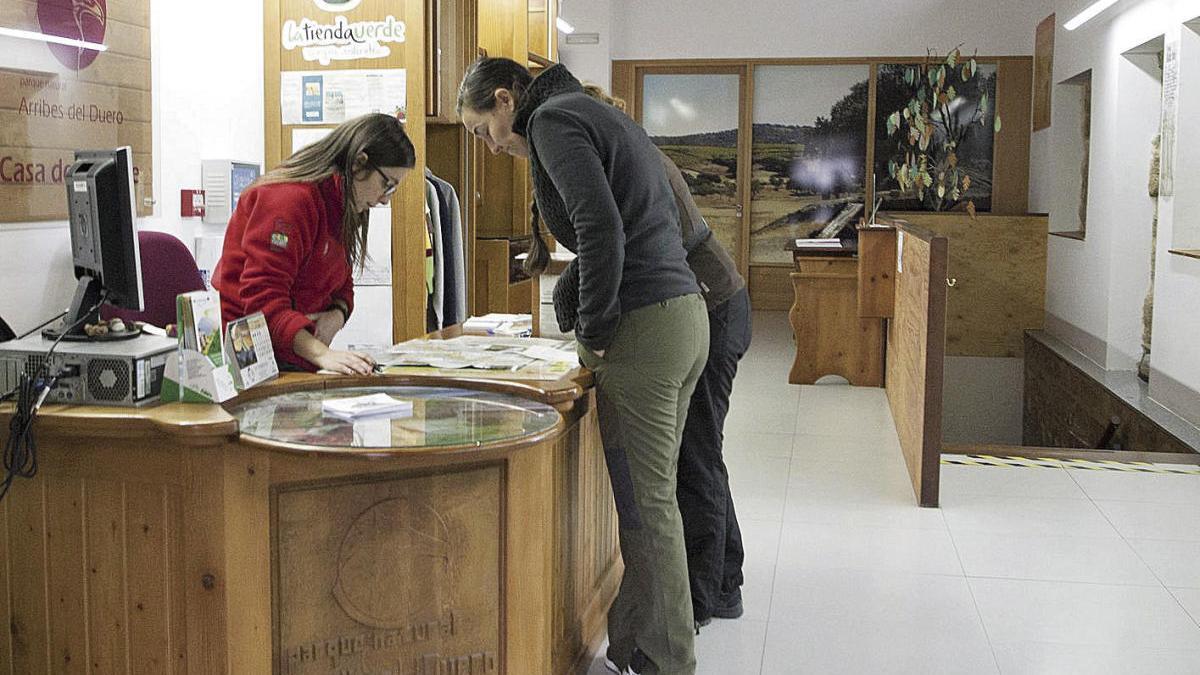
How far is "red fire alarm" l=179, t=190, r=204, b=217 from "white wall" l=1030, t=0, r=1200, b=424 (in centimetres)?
545

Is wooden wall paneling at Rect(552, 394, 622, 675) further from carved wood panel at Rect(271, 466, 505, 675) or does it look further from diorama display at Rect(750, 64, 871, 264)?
diorama display at Rect(750, 64, 871, 264)

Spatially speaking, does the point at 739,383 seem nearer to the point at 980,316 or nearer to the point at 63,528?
the point at 980,316

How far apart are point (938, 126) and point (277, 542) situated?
1084 centimetres

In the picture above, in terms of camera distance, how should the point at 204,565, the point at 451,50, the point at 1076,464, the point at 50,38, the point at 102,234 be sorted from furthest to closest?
the point at 451,50, the point at 1076,464, the point at 50,38, the point at 102,234, the point at 204,565

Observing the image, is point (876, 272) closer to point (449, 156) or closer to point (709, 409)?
point (449, 156)

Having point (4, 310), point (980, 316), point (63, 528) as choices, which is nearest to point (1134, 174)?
point (980, 316)

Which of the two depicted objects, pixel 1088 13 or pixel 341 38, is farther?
pixel 1088 13

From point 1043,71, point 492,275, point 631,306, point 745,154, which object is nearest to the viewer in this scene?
point 631,306

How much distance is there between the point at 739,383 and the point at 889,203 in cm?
514

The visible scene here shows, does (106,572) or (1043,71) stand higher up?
(1043,71)

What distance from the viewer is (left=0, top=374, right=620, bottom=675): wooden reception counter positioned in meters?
2.46

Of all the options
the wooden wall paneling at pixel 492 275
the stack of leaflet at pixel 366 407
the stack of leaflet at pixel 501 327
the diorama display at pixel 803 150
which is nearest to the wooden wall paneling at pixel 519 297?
the wooden wall paneling at pixel 492 275

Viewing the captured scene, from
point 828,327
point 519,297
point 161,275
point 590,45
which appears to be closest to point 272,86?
point 161,275

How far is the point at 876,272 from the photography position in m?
7.74
